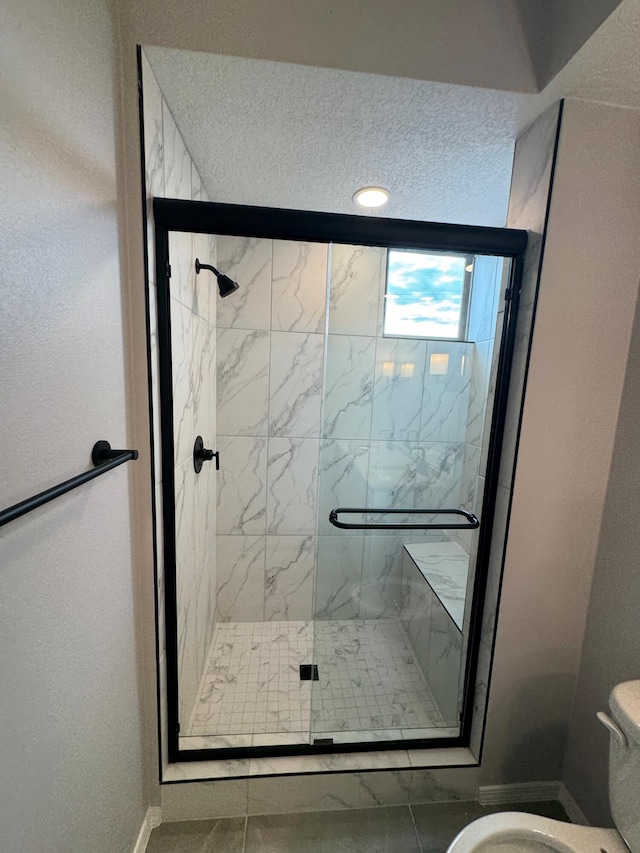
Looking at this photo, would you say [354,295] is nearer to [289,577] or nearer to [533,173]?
[533,173]

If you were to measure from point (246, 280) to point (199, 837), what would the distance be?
2.35m

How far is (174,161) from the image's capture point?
122 cm

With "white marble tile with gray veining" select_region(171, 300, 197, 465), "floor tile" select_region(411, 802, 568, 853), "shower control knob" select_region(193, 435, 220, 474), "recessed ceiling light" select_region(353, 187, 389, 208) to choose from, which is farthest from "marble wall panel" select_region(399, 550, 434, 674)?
"recessed ceiling light" select_region(353, 187, 389, 208)

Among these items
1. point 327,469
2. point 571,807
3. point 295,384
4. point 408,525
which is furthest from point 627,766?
point 295,384

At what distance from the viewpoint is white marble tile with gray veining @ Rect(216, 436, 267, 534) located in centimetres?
218

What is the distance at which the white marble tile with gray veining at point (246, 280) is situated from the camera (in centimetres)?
202

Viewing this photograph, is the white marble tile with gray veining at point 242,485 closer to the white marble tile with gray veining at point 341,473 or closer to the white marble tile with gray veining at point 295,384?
the white marble tile with gray veining at point 295,384

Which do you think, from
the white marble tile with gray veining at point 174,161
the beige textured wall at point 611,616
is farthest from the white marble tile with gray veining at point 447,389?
the white marble tile with gray veining at point 174,161

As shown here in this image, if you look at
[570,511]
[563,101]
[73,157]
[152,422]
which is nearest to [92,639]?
[152,422]

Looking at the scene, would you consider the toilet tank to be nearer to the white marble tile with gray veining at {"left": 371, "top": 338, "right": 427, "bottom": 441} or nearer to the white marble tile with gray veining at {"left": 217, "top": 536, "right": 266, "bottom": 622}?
the white marble tile with gray veining at {"left": 371, "top": 338, "right": 427, "bottom": 441}

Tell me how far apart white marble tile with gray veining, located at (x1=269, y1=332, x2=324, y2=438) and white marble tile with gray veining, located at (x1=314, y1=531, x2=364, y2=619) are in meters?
0.65

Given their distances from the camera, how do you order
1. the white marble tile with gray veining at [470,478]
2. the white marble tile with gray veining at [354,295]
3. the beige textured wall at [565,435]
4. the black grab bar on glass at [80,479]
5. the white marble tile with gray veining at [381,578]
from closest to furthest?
the black grab bar on glass at [80,479] → the beige textured wall at [565,435] → the white marble tile with gray veining at [470,478] → the white marble tile with gray veining at [354,295] → the white marble tile with gray veining at [381,578]

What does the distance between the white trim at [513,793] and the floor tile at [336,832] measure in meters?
0.30

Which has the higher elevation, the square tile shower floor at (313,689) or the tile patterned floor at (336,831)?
the square tile shower floor at (313,689)
